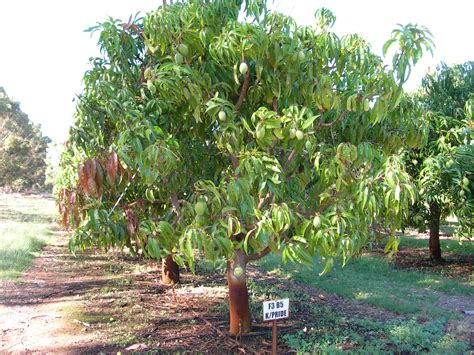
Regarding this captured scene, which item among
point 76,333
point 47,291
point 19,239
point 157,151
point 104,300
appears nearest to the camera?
point 157,151

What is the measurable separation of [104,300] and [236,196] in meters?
4.69

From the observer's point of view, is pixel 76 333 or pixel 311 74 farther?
pixel 76 333

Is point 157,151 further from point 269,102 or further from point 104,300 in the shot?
point 104,300

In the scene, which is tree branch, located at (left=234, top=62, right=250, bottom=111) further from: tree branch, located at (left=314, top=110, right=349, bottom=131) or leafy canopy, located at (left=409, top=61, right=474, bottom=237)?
leafy canopy, located at (left=409, top=61, right=474, bottom=237)

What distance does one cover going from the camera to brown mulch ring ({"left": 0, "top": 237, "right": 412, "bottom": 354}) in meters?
5.03

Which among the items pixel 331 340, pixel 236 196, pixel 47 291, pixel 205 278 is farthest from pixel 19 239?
pixel 236 196

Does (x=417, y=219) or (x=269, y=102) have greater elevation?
(x=269, y=102)

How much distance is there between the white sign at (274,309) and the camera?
155 inches

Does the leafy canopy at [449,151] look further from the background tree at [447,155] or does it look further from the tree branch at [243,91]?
the tree branch at [243,91]

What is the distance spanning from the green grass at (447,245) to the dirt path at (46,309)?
9587 mm

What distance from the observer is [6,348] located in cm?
489

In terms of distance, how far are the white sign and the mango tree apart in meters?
0.50

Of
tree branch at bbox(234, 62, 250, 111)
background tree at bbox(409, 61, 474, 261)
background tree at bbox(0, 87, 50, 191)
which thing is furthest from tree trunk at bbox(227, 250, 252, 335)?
background tree at bbox(0, 87, 50, 191)

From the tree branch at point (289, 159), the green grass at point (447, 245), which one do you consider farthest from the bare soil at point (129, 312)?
the green grass at point (447, 245)
